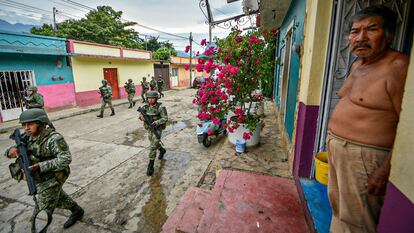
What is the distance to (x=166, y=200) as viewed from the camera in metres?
3.35

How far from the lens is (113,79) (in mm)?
14328

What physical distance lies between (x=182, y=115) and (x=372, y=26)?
8502 mm

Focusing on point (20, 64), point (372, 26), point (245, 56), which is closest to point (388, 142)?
point (372, 26)

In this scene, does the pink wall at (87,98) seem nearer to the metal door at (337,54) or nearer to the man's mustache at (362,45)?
A: the metal door at (337,54)

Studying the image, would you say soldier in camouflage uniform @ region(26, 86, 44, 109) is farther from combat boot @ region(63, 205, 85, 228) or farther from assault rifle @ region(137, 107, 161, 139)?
combat boot @ region(63, 205, 85, 228)

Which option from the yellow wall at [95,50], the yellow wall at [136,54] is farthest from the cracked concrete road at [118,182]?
the yellow wall at [136,54]

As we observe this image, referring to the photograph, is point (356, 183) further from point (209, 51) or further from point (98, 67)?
point (98, 67)

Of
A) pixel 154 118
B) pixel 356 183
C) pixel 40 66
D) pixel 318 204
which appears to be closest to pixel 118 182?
pixel 154 118

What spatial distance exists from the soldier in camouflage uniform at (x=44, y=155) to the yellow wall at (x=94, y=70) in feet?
34.6

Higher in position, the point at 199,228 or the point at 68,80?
the point at 68,80

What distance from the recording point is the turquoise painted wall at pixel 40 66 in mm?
8430

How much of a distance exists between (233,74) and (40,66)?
10.2 meters

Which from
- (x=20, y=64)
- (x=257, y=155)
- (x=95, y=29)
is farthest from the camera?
(x=95, y=29)

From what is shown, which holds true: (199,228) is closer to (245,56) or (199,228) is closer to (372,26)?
(372,26)
